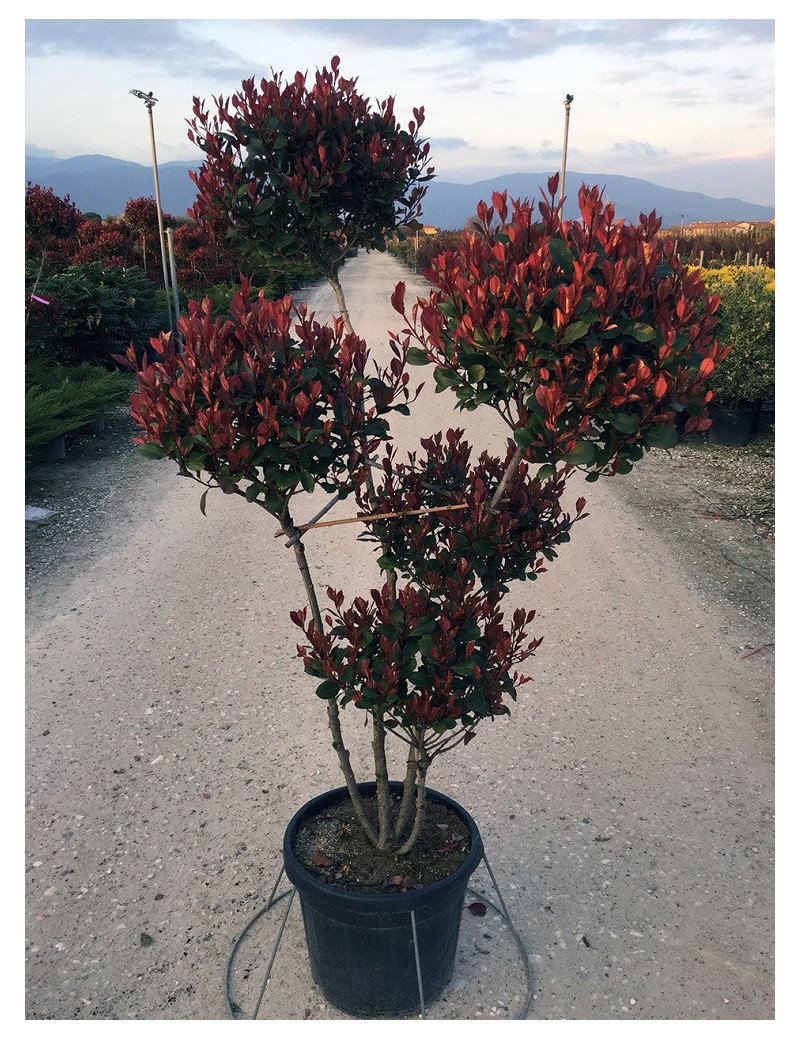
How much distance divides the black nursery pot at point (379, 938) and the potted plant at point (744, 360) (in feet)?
22.1

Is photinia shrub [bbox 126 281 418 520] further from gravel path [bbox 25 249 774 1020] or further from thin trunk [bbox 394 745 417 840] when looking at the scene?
gravel path [bbox 25 249 774 1020]

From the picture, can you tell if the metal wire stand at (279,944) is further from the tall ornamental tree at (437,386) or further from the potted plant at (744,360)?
the potted plant at (744,360)

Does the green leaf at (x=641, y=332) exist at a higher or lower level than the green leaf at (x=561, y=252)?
lower

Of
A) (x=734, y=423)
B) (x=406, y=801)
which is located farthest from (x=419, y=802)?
(x=734, y=423)

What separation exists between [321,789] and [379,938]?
3.68 feet

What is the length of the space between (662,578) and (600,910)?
10.2 feet

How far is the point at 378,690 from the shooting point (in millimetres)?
2363

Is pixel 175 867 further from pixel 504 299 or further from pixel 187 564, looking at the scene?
pixel 187 564

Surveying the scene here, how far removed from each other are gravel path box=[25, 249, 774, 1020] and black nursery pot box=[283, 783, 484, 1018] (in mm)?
132

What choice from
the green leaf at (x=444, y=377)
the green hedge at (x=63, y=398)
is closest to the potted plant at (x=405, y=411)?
the green leaf at (x=444, y=377)

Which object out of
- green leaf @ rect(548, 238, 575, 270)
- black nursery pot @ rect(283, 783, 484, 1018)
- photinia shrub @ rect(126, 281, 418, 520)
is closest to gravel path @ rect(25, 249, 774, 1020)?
black nursery pot @ rect(283, 783, 484, 1018)

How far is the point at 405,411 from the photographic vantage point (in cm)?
231

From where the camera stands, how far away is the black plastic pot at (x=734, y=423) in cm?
871
